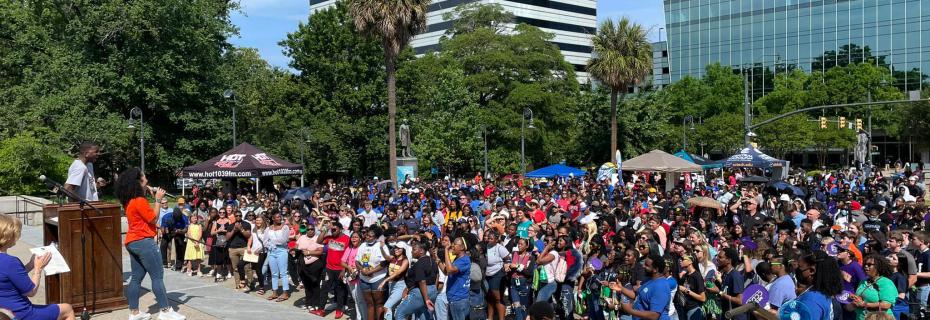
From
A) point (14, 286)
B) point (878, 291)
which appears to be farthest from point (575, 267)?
point (14, 286)

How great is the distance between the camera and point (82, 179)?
26.9 feet

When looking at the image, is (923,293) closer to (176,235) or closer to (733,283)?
(733,283)

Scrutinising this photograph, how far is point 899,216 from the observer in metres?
13.0

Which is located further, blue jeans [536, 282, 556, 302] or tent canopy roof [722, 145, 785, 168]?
tent canopy roof [722, 145, 785, 168]

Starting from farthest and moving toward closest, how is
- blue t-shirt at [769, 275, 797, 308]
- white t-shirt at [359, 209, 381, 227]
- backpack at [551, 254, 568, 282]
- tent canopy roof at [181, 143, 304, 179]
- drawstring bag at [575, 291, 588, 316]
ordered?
1. tent canopy roof at [181, 143, 304, 179]
2. white t-shirt at [359, 209, 381, 227]
3. backpack at [551, 254, 568, 282]
4. drawstring bag at [575, 291, 588, 316]
5. blue t-shirt at [769, 275, 797, 308]

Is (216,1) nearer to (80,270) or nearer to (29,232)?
(29,232)

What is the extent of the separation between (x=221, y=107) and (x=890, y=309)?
116ft

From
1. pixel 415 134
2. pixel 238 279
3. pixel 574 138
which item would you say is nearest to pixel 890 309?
pixel 238 279

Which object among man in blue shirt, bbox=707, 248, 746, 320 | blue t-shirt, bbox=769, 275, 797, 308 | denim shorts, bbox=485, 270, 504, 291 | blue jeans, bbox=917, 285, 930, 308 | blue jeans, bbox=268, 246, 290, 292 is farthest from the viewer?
blue jeans, bbox=268, 246, 290, 292

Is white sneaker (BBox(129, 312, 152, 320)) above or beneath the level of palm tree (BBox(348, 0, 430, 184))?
beneath

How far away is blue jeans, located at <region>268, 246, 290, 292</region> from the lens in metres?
11.4

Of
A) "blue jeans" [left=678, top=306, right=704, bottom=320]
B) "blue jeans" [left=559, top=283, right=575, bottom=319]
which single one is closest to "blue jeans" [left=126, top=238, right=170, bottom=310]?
"blue jeans" [left=559, top=283, right=575, bottom=319]

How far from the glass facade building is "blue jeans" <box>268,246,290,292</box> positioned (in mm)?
67380

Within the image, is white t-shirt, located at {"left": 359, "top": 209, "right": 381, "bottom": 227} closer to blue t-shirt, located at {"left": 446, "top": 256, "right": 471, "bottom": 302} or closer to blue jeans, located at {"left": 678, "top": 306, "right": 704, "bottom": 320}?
blue t-shirt, located at {"left": 446, "top": 256, "right": 471, "bottom": 302}
